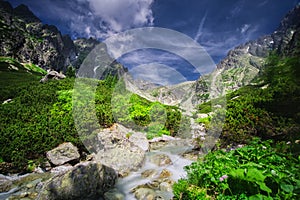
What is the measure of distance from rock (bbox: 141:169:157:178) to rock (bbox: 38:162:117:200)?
1954 mm

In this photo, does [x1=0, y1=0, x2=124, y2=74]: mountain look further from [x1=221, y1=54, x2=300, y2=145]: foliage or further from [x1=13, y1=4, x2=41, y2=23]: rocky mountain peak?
[x1=221, y1=54, x2=300, y2=145]: foliage

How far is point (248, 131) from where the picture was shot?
8125 mm

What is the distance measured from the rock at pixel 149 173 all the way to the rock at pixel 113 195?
1.79m

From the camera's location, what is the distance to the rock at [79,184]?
19.5 ft

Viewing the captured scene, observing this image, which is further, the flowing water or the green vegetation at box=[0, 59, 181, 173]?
the green vegetation at box=[0, 59, 181, 173]

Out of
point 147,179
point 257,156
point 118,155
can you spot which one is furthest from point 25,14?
point 257,156

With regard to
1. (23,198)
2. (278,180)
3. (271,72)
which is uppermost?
A: (271,72)

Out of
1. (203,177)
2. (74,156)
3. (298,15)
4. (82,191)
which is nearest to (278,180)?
(203,177)

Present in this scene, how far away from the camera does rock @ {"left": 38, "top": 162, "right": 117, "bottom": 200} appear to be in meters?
5.95

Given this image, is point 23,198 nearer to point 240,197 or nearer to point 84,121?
point 84,121

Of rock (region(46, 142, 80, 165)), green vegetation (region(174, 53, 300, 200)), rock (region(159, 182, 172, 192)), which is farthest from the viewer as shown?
rock (region(46, 142, 80, 165))

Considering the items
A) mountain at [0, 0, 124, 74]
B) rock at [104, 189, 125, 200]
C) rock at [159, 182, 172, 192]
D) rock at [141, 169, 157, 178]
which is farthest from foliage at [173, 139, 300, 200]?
mountain at [0, 0, 124, 74]

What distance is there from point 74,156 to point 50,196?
433cm

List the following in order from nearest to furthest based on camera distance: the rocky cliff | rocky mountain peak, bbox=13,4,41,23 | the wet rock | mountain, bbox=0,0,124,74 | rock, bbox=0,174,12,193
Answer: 1. rock, bbox=0,174,12,193
2. the wet rock
3. mountain, bbox=0,0,124,74
4. the rocky cliff
5. rocky mountain peak, bbox=13,4,41,23
